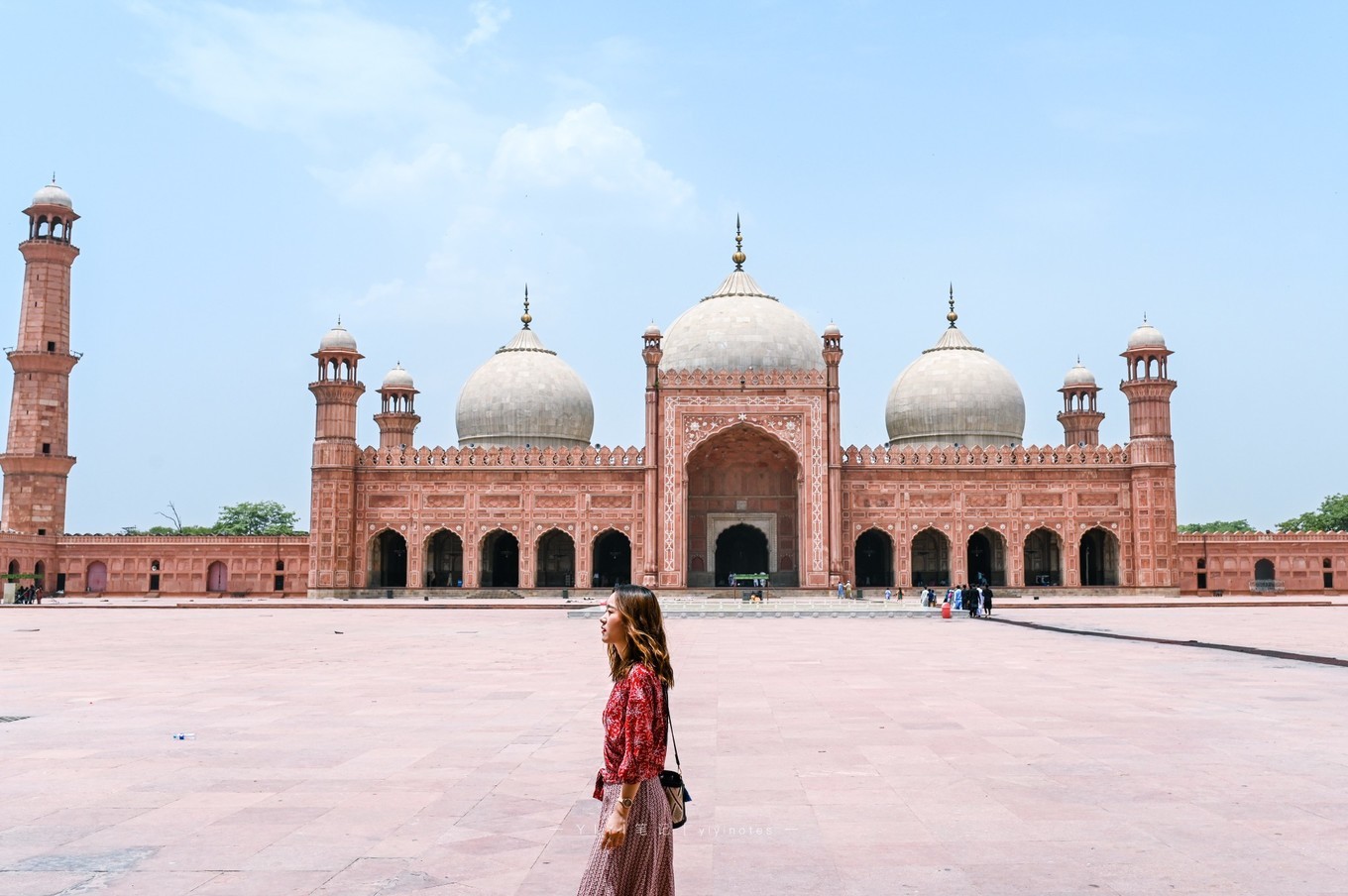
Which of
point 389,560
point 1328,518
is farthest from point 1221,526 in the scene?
point 389,560


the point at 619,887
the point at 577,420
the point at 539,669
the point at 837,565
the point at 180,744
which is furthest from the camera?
the point at 577,420

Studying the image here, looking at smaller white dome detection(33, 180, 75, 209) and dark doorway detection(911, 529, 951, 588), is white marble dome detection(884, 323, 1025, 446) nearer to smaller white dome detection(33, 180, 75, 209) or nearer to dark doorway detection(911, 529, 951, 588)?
dark doorway detection(911, 529, 951, 588)

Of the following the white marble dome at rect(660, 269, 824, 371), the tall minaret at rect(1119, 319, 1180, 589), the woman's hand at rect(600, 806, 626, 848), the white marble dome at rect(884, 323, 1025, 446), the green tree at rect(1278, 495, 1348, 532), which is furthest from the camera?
the green tree at rect(1278, 495, 1348, 532)

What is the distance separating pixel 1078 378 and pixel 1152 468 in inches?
304

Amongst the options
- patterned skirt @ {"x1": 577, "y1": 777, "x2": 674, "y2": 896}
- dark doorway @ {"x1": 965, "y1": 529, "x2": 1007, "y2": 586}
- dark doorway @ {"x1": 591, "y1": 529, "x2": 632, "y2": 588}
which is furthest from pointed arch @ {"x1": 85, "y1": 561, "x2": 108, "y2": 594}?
patterned skirt @ {"x1": 577, "y1": 777, "x2": 674, "y2": 896}

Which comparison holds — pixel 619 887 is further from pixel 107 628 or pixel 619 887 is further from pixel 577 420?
pixel 577 420

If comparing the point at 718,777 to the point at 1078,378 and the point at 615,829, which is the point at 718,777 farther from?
the point at 1078,378

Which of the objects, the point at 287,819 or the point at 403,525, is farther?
the point at 403,525

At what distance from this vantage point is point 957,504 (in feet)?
97.9

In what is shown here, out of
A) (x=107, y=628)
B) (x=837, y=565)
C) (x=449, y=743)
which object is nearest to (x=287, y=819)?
(x=449, y=743)

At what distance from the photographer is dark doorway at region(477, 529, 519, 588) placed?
31.7 meters

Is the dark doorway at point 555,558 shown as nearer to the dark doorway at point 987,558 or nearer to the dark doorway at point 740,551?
the dark doorway at point 740,551

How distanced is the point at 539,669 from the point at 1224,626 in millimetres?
10648

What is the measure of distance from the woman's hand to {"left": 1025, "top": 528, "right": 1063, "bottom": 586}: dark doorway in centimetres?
3041
